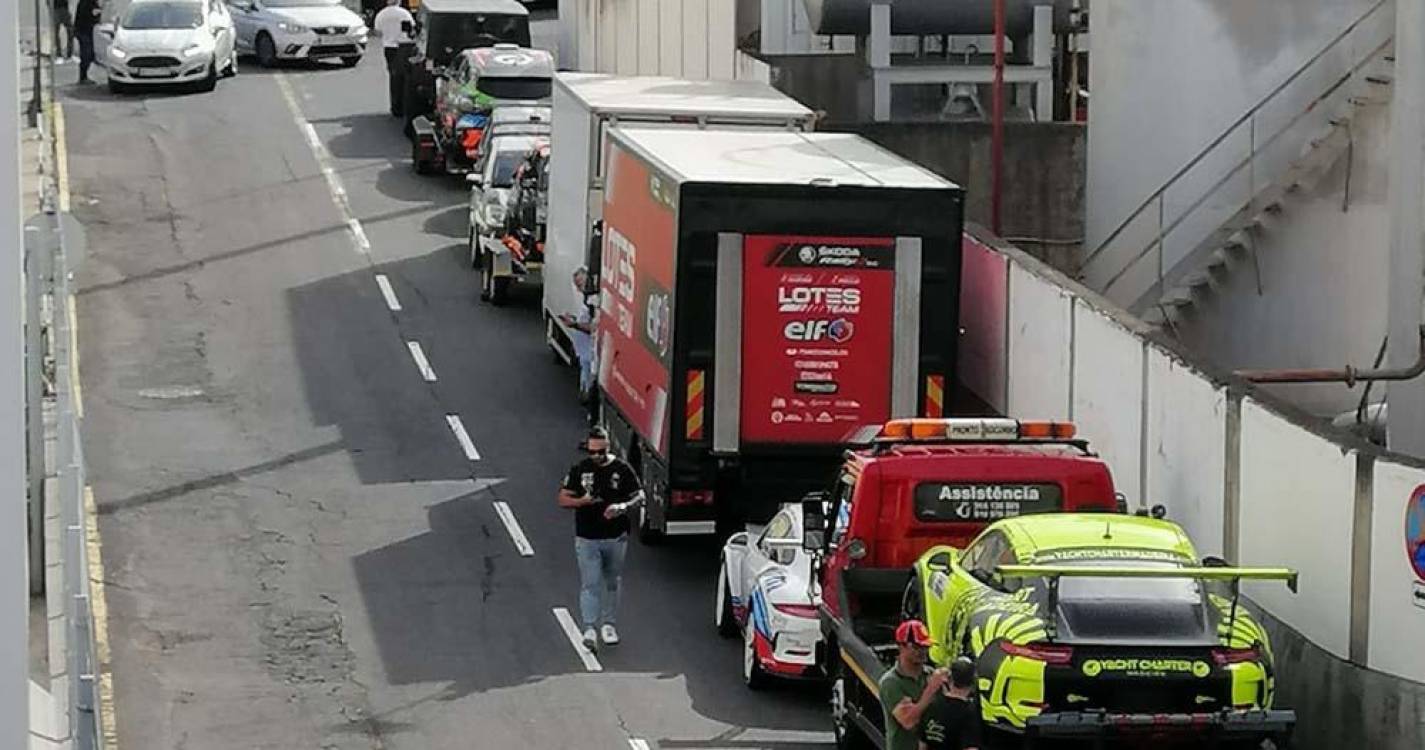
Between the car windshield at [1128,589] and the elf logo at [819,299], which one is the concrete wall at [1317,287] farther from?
the car windshield at [1128,589]

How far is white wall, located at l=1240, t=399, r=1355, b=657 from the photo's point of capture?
17234 mm

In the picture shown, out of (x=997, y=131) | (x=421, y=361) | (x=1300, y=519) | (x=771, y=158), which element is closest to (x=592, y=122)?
(x=771, y=158)

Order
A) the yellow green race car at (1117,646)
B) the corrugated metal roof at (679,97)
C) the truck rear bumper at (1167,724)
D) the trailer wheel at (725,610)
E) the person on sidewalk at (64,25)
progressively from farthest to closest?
the person on sidewalk at (64,25) → the corrugated metal roof at (679,97) → the trailer wheel at (725,610) → the yellow green race car at (1117,646) → the truck rear bumper at (1167,724)

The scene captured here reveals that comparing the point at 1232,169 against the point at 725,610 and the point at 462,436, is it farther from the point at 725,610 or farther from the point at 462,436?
the point at 725,610

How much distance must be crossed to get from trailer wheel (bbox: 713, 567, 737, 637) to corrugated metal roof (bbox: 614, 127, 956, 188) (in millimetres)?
3086

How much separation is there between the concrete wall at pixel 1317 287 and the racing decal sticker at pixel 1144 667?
10.4 m

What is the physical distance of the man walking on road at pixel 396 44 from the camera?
45.3 meters

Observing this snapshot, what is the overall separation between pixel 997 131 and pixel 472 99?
Result: 1142 cm

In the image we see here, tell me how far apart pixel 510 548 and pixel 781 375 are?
282cm

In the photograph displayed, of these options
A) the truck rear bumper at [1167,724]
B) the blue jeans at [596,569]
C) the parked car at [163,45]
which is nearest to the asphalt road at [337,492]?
the blue jeans at [596,569]

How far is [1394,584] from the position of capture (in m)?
16.6

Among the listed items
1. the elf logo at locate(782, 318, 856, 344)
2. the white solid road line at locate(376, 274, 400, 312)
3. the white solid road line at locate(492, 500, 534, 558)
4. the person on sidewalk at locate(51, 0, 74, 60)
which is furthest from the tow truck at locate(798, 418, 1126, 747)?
the person on sidewalk at locate(51, 0, 74, 60)

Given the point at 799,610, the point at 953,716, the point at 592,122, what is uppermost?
the point at 592,122

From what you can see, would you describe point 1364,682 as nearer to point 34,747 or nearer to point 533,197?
point 34,747
